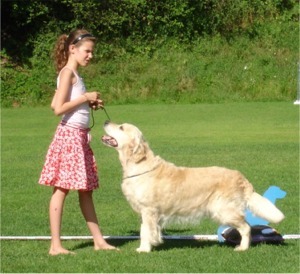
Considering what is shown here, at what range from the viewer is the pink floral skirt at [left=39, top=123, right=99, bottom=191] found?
7.05m

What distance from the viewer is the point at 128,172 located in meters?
7.08

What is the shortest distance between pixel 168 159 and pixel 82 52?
24.5 feet

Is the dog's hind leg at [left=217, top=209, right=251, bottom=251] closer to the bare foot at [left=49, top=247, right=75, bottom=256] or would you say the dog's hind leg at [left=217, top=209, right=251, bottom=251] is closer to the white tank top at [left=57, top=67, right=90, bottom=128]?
the bare foot at [left=49, top=247, right=75, bottom=256]

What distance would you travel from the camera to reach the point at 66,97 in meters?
7.05

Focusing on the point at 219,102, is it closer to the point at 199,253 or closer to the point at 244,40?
the point at 244,40

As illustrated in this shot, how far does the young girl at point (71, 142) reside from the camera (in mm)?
7023

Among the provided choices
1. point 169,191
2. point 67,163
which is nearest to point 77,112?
point 67,163

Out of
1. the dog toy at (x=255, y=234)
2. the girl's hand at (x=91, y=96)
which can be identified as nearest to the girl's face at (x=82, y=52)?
the girl's hand at (x=91, y=96)

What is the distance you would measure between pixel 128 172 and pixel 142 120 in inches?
598

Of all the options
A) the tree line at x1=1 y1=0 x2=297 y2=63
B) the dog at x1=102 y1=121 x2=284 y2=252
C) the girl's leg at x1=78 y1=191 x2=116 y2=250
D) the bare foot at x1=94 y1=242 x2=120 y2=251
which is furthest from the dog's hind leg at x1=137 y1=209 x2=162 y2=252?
the tree line at x1=1 y1=0 x2=297 y2=63

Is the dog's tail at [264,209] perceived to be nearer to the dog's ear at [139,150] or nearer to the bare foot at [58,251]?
the dog's ear at [139,150]

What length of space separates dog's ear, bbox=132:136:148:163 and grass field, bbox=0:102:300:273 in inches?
29.6

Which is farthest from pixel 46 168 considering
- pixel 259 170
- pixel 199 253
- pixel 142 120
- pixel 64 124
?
pixel 142 120

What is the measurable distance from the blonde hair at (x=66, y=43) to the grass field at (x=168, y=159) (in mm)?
1571
